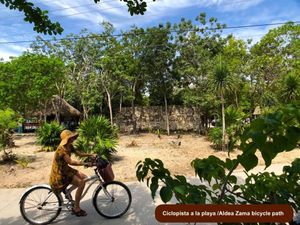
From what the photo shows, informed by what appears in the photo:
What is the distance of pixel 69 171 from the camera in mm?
4719

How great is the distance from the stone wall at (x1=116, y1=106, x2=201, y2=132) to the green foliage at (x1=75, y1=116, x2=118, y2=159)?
16.0 metres

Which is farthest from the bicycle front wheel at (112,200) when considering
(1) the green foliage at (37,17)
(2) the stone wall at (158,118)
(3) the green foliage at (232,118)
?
(2) the stone wall at (158,118)

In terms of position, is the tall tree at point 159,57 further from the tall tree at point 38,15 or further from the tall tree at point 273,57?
the tall tree at point 38,15

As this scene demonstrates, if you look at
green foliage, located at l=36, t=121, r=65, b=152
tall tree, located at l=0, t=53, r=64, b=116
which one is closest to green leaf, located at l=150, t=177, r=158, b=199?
green foliage, located at l=36, t=121, r=65, b=152

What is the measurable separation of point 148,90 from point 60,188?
71.7ft

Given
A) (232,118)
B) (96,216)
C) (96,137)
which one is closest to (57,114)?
(232,118)

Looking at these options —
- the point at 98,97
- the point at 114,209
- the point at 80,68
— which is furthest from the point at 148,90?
the point at 114,209

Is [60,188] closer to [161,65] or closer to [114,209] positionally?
[114,209]

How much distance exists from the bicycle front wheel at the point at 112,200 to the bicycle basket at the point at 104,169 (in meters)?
0.13

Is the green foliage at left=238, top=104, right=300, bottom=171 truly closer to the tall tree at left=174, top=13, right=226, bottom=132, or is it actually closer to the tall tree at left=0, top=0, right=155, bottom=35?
the tall tree at left=0, top=0, right=155, bottom=35

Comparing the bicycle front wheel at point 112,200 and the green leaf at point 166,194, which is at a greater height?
the green leaf at point 166,194

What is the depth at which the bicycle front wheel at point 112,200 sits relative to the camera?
4910 millimetres

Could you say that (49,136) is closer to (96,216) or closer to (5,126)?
(5,126)

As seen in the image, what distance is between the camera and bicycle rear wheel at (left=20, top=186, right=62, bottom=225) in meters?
4.77
